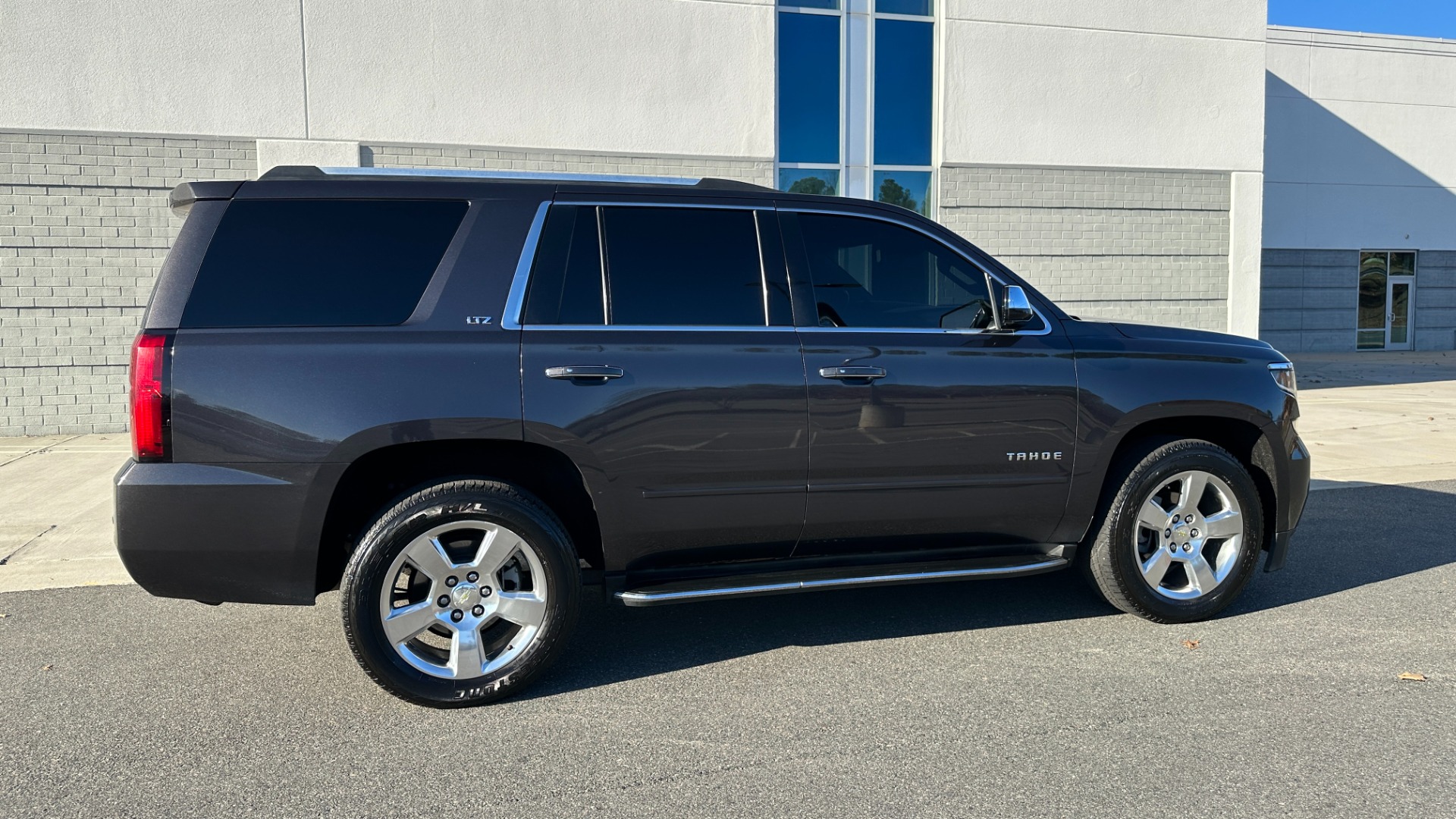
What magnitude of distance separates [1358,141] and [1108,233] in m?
14.3

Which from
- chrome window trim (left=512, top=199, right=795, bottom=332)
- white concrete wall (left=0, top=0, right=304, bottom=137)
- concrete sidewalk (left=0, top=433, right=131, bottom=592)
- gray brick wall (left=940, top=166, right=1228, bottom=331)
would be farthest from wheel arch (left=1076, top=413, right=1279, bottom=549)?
white concrete wall (left=0, top=0, right=304, bottom=137)

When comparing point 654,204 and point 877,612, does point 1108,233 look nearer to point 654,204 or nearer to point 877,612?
point 877,612

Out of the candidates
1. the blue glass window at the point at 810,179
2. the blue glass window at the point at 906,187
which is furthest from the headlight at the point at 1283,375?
the blue glass window at the point at 906,187

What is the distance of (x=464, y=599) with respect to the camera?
368 centimetres

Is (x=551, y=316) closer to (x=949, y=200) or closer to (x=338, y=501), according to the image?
(x=338, y=501)

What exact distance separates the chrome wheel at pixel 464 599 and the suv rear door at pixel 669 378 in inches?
14.5

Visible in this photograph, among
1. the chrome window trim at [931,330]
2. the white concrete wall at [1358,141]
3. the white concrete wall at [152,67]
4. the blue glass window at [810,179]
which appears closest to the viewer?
the chrome window trim at [931,330]

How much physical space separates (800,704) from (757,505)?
76cm

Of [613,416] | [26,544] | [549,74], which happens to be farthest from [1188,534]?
[549,74]

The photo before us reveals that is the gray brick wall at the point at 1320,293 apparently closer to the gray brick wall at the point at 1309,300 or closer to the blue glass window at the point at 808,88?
the gray brick wall at the point at 1309,300

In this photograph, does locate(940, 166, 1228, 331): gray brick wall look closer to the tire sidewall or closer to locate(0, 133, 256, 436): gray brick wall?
locate(0, 133, 256, 436): gray brick wall

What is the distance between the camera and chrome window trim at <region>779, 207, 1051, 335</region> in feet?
Result: 13.5

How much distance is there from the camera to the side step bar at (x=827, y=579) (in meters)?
3.81

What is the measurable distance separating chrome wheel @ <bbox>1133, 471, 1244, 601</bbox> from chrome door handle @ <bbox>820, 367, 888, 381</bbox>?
4.60 feet
